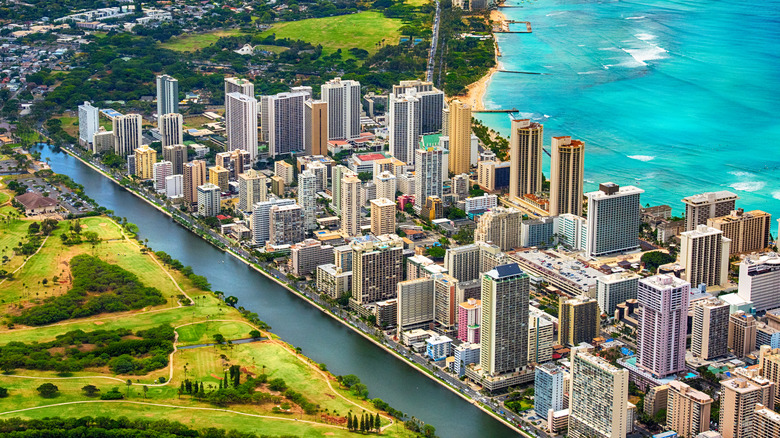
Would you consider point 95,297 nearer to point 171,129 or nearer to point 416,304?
point 416,304

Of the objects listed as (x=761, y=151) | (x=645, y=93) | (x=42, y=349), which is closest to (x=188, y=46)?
(x=645, y=93)

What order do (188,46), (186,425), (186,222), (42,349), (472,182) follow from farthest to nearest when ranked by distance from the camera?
(188,46)
(472,182)
(186,222)
(42,349)
(186,425)

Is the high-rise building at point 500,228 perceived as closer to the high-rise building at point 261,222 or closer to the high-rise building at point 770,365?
the high-rise building at point 261,222

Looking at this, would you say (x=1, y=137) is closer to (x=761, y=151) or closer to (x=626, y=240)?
(x=626, y=240)

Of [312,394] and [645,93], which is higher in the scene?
[645,93]

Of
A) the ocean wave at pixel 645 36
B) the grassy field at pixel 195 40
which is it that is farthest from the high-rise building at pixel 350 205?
the ocean wave at pixel 645 36

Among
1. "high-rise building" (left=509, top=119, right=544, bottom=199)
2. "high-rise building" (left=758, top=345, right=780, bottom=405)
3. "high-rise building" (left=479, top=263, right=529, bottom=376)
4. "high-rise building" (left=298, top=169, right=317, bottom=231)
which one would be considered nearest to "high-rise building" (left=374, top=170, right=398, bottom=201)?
"high-rise building" (left=298, top=169, right=317, bottom=231)

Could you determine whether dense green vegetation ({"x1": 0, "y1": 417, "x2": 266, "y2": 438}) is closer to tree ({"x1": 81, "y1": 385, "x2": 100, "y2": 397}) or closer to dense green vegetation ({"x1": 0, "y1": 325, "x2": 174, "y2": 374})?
tree ({"x1": 81, "y1": 385, "x2": 100, "y2": 397})
